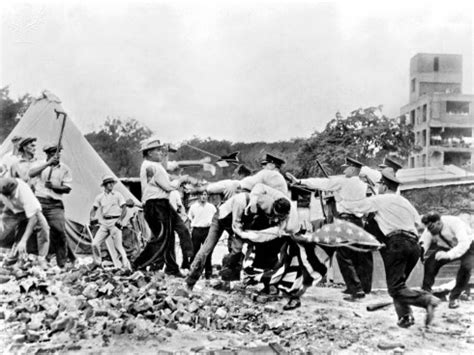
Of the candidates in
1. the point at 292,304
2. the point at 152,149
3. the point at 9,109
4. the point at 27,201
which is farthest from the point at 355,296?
the point at 9,109

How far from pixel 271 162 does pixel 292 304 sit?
178cm

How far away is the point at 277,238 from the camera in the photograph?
19.0 feet

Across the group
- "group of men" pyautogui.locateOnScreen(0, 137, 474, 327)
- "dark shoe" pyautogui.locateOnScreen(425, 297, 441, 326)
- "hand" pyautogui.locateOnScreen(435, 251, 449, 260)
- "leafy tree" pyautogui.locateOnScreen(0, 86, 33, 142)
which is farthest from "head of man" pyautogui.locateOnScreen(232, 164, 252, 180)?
"leafy tree" pyautogui.locateOnScreen(0, 86, 33, 142)

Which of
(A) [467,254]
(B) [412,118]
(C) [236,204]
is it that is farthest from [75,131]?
(A) [467,254]

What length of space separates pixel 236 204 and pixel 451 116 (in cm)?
297

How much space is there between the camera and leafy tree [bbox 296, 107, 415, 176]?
6.61 m

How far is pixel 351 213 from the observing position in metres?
6.25

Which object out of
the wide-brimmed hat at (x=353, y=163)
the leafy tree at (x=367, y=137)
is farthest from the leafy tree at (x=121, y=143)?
the wide-brimmed hat at (x=353, y=163)

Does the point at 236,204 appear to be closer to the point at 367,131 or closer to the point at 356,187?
the point at 356,187

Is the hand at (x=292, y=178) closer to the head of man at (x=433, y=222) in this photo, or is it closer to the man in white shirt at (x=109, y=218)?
the head of man at (x=433, y=222)

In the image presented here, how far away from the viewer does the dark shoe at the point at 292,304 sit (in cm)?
549

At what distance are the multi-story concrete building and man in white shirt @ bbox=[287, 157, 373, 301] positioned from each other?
0.83 metres

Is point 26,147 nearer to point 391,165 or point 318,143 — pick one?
point 318,143

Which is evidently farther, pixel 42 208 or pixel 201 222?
pixel 201 222
